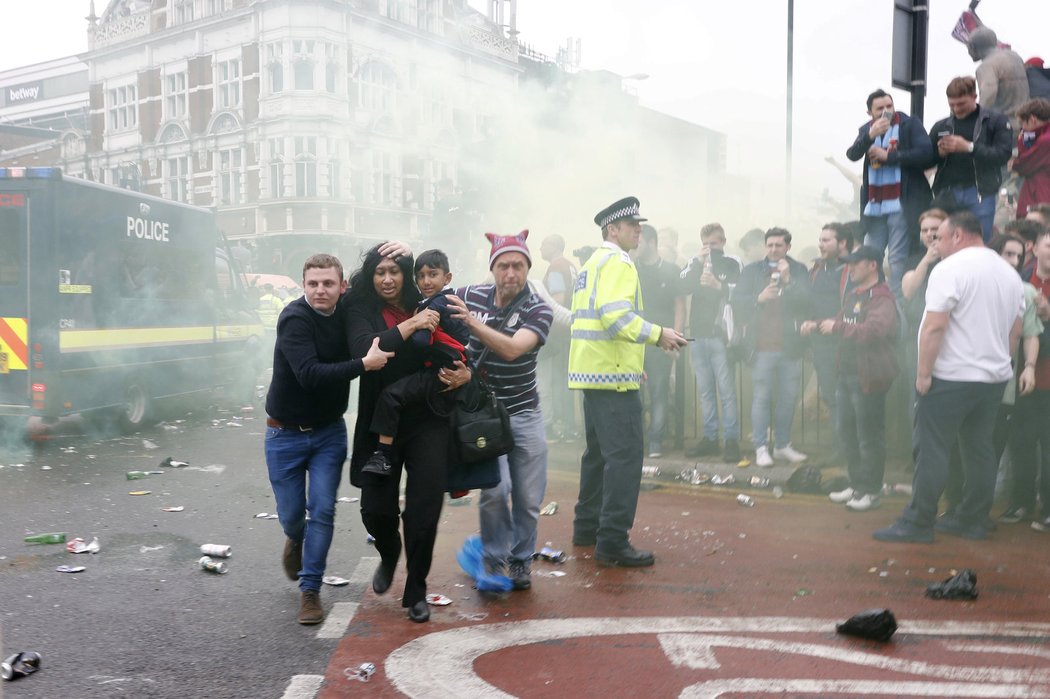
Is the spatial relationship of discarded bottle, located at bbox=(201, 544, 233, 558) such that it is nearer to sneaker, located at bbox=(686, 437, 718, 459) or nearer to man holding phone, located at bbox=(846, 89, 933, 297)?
sneaker, located at bbox=(686, 437, 718, 459)

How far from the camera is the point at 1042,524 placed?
19.6ft

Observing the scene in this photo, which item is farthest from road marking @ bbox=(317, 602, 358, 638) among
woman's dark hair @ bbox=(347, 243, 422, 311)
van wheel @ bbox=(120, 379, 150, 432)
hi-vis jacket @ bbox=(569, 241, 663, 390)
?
van wheel @ bbox=(120, 379, 150, 432)

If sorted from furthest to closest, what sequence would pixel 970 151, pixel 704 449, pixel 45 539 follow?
pixel 704 449 → pixel 970 151 → pixel 45 539

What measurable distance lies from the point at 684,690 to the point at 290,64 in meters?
30.0

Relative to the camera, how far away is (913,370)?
7480 mm

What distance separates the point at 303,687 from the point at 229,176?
3390 cm

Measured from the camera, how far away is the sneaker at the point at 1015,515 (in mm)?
6121

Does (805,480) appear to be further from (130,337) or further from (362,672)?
(130,337)

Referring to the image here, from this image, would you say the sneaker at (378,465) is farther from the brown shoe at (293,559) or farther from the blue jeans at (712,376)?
the blue jeans at (712,376)

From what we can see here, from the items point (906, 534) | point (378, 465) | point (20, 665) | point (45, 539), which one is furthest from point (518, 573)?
point (45, 539)


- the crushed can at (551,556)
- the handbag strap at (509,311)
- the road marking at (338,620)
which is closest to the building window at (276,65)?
the crushed can at (551,556)

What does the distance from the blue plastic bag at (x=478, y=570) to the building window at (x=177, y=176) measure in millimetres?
34559

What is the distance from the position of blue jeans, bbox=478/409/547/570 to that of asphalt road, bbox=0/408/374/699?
766mm

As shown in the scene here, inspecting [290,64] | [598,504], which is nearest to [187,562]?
[598,504]
